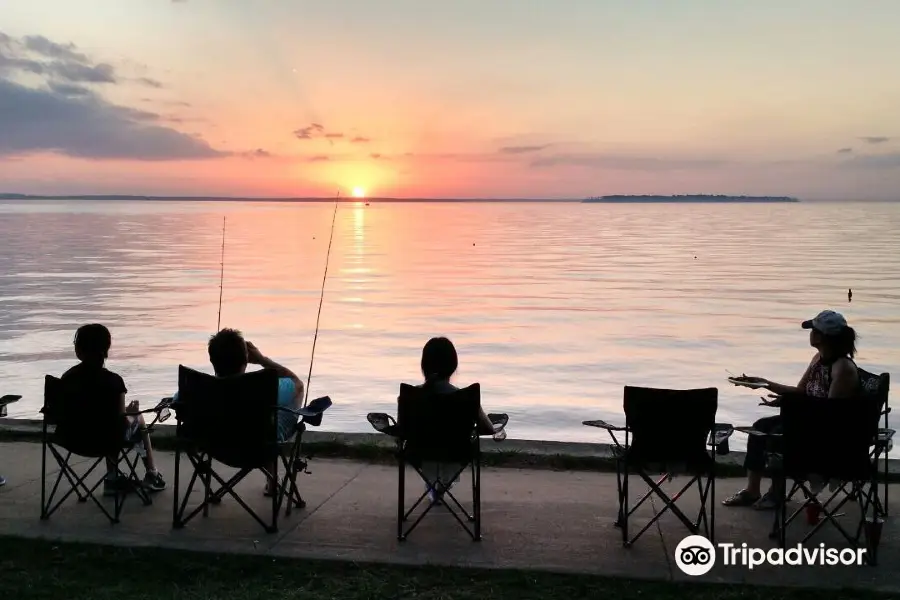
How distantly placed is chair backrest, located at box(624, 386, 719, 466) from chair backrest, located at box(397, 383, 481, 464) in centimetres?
85

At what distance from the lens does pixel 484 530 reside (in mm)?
4980

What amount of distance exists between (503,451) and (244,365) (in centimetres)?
232

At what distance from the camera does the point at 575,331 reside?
50.8ft

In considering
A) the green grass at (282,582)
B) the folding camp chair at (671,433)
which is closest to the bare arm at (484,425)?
the folding camp chair at (671,433)

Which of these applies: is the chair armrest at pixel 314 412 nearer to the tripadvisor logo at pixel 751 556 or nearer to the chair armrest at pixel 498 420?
the chair armrest at pixel 498 420

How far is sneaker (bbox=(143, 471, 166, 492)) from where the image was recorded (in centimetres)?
560

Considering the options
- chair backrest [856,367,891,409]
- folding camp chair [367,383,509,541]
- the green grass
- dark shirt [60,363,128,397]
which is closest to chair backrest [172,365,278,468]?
dark shirt [60,363,128,397]

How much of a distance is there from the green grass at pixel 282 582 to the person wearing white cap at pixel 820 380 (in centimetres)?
98

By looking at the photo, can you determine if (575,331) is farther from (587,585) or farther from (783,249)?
(783,249)

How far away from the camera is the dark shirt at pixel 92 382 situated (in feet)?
16.1

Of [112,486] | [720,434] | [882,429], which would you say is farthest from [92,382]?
[882,429]

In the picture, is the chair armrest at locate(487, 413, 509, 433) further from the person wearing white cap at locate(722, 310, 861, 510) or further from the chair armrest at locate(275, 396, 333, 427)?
the person wearing white cap at locate(722, 310, 861, 510)

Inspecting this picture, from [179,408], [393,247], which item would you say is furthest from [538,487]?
[393,247]

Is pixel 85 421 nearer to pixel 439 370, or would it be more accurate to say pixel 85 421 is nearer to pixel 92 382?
pixel 92 382
